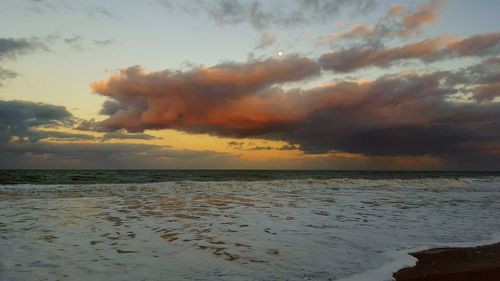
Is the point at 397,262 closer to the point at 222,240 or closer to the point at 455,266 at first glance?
the point at 455,266

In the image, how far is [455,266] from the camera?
21.2ft

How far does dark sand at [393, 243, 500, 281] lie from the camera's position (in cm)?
587

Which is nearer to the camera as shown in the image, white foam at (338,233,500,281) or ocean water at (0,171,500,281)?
white foam at (338,233,500,281)

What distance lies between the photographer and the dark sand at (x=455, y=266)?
5.87m

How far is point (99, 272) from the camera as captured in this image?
19.7ft

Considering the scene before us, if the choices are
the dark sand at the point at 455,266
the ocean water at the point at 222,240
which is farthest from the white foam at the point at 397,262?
the dark sand at the point at 455,266

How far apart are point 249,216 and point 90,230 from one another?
493 cm

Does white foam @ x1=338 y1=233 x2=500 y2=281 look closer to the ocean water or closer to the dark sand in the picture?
the ocean water

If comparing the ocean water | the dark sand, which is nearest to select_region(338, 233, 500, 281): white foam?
the ocean water

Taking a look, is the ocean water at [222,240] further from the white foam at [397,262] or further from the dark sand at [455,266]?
the dark sand at [455,266]

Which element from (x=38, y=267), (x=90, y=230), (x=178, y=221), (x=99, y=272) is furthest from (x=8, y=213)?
(x=99, y=272)

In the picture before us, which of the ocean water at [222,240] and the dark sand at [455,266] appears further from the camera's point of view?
the ocean water at [222,240]

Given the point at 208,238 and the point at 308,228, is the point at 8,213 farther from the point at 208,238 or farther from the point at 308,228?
the point at 308,228

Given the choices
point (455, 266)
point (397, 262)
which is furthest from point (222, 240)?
point (455, 266)
